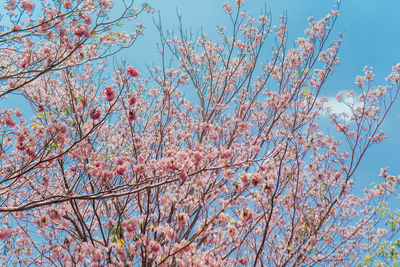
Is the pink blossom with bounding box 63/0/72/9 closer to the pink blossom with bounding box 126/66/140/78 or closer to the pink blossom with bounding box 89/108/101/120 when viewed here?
the pink blossom with bounding box 126/66/140/78

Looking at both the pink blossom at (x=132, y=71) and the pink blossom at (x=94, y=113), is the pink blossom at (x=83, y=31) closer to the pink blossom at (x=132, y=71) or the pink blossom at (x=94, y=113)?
the pink blossom at (x=132, y=71)

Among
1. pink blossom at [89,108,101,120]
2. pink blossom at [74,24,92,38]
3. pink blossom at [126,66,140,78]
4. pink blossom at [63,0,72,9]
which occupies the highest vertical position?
pink blossom at [63,0,72,9]

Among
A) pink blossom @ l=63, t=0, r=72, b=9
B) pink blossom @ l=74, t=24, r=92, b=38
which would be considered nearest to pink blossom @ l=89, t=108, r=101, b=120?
pink blossom @ l=74, t=24, r=92, b=38

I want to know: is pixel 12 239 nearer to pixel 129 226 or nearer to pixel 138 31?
pixel 129 226

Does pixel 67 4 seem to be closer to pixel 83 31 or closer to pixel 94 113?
pixel 83 31

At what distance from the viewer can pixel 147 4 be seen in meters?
5.54

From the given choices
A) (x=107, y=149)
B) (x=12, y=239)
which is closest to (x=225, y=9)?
(x=107, y=149)

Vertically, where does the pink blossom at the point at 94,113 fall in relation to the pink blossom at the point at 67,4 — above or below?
below

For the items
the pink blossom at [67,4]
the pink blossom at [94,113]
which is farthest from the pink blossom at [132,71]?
the pink blossom at [67,4]

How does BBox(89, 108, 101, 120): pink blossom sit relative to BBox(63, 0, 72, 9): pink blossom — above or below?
below

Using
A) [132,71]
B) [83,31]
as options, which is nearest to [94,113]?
[132,71]

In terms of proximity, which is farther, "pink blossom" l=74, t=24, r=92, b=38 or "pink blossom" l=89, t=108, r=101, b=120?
"pink blossom" l=74, t=24, r=92, b=38

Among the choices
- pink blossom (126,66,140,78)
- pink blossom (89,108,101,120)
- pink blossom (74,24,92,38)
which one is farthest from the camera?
pink blossom (74,24,92,38)

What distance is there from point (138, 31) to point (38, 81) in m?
2.75
